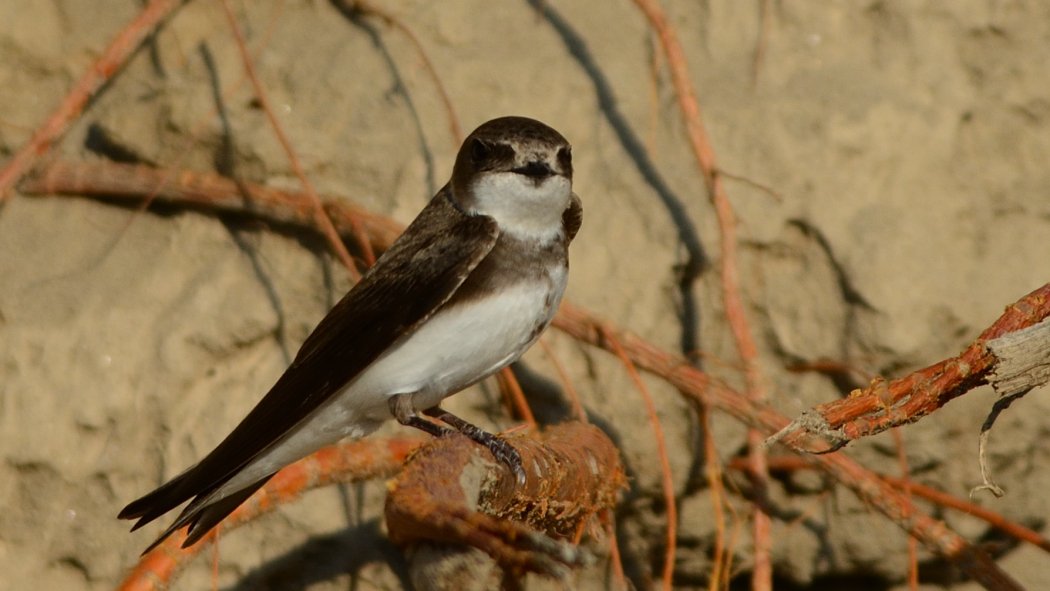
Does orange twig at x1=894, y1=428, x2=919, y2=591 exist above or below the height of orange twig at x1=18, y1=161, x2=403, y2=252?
above

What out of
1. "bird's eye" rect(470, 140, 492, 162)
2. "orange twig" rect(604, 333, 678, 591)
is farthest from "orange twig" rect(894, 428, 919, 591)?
"bird's eye" rect(470, 140, 492, 162)

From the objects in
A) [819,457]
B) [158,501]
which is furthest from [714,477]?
[158,501]

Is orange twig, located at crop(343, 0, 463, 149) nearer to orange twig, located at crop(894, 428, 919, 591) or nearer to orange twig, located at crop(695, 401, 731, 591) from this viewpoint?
orange twig, located at crop(695, 401, 731, 591)

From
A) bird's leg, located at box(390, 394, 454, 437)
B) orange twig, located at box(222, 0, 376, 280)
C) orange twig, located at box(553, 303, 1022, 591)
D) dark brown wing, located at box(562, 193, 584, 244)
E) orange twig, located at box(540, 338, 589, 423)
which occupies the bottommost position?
bird's leg, located at box(390, 394, 454, 437)

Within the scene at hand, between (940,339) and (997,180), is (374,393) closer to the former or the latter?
(940,339)

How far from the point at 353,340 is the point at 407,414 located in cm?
17

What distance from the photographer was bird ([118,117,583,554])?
1.81 metres

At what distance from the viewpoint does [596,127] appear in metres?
2.73

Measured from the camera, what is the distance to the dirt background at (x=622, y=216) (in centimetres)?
244

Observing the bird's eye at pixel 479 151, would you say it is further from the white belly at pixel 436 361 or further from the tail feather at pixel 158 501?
the tail feather at pixel 158 501

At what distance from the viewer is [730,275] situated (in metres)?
2.49

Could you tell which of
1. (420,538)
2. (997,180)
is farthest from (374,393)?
(997,180)

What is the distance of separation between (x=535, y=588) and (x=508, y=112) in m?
1.20

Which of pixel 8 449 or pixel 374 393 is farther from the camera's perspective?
pixel 8 449
